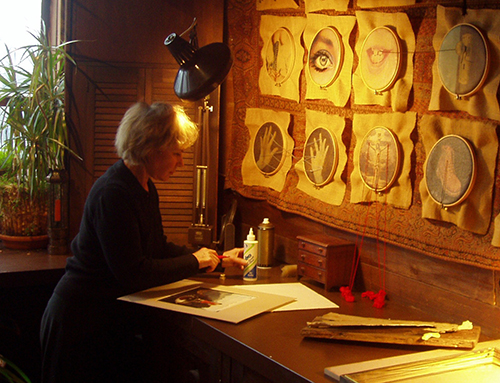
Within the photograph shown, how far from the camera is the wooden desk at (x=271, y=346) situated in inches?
60.9

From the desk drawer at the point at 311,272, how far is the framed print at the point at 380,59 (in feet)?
2.35

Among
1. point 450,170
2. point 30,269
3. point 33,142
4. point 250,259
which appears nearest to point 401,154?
point 450,170

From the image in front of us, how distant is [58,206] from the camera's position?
2.86 m

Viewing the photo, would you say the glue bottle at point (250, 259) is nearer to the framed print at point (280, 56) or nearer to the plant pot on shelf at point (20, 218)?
the framed print at point (280, 56)

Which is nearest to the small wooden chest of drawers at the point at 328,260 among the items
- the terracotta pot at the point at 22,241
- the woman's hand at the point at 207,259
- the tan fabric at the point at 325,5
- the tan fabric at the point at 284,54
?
the woman's hand at the point at 207,259

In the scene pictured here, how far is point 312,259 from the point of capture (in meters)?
2.30

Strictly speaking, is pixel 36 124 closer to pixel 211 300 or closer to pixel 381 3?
pixel 211 300

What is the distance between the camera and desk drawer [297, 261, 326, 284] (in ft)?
7.37

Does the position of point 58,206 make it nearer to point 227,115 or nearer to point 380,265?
point 227,115

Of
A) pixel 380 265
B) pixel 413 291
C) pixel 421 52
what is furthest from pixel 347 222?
pixel 421 52

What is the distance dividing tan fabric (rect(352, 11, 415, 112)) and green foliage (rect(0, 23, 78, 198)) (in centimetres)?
145

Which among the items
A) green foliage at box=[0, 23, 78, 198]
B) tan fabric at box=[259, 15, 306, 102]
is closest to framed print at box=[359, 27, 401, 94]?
tan fabric at box=[259, 15, 306, 102]

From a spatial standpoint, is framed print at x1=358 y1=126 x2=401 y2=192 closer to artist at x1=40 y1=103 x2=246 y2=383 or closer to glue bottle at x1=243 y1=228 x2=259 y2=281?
glue bottle at x1=243 y1=228 x2=259 y2=281

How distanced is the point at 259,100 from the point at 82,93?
0.88 metres
